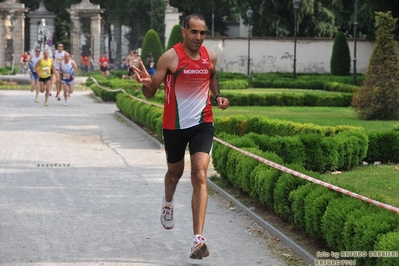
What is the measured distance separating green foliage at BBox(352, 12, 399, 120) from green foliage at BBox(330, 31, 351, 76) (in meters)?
24.2

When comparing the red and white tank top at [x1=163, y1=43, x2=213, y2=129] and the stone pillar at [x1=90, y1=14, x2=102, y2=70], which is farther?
the stone pillar at [x1=90, y1=14, x2=102, y2=70]

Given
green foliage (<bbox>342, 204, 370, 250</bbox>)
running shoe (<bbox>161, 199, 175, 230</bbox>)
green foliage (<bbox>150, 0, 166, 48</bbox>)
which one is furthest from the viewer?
green foliage (<bbox>150, 0, 166, 48</bbox>)

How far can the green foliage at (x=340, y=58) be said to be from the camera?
46.1 meters

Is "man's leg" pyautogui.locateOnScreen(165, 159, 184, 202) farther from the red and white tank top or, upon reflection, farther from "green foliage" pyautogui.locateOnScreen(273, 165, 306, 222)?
"green foliage" pyautogui.locateOnScreen(273, 165, 306, 222)

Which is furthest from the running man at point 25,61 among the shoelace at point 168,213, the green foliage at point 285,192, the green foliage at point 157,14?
the shoelace at point 168,213

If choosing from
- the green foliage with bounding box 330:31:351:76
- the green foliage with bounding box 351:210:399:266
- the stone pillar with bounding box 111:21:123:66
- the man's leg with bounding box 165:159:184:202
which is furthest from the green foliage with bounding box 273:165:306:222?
the stone pillar with bounding box 111:21:123:66

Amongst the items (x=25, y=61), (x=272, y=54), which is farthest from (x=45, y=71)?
(x=25, y=61)

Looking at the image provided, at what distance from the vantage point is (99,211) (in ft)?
31.4

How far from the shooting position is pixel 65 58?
88.7 ft

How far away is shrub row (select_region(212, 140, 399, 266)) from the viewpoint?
20.4ft

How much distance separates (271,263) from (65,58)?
2053cm

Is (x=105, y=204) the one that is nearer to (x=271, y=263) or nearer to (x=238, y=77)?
(x=271, y=263)

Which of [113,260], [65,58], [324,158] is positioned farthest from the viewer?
[65,58]

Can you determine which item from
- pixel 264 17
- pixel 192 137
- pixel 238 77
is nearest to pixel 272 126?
pixel 192 137
